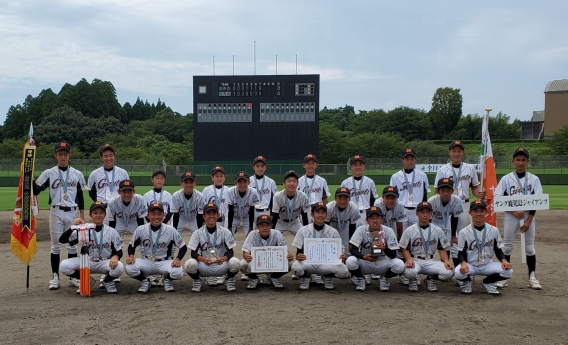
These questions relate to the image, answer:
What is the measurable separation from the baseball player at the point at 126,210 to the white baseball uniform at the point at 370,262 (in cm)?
317

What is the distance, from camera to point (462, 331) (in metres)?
4.76

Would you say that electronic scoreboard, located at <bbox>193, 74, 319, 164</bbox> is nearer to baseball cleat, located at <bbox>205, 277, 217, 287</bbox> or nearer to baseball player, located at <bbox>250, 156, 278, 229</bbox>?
baseball player, located at <bbox>250, 156, 278, 229</bbox>

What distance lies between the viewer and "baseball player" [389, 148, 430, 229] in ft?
25.0

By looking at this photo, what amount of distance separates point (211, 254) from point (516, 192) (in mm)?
4411

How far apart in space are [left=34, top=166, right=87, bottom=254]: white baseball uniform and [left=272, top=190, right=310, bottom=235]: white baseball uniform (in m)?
2.96

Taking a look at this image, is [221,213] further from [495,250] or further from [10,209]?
[10,209]

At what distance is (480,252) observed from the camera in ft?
21.3

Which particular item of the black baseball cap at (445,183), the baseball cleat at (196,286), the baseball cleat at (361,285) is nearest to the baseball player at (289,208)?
the baseball cleat at (361,285)

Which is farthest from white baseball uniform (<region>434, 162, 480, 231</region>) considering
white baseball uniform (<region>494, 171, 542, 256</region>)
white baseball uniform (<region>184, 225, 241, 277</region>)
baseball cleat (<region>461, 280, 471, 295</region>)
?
white baseball uniform (<region>184, 225, 241, 277</region>)

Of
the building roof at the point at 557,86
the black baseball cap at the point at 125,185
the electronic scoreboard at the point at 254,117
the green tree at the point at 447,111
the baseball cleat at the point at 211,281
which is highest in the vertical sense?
the building roof at the point at 557,86

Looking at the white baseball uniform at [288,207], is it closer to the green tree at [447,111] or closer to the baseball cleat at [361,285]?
the baseball cleat at [361,285]

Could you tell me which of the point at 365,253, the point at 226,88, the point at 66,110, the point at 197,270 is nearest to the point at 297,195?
the point at 365,253

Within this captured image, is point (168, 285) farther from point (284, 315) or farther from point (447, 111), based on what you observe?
point (447, 111)

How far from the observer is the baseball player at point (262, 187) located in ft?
26.2
